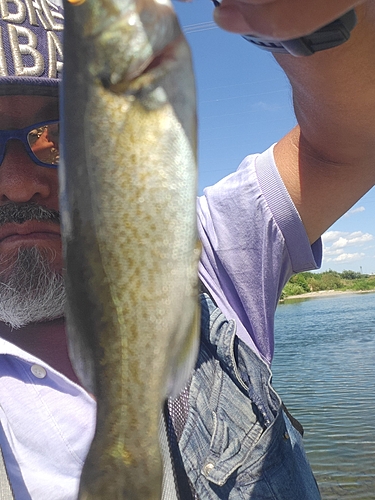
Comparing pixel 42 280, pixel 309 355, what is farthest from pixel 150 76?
pixel 309 355

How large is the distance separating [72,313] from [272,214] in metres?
1.33

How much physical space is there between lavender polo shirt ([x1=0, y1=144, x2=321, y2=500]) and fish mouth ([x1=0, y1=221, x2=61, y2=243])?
1.50ft

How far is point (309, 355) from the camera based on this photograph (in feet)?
55.0

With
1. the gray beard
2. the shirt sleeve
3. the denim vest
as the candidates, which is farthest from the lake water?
the gray beard

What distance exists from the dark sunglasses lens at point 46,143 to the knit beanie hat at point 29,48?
160 mm

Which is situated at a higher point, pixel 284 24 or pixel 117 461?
pixel 284 24

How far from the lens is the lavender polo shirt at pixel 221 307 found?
193cm

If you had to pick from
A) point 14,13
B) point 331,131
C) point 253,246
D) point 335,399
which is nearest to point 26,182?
point 14,13

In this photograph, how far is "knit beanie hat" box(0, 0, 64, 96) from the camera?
2098 millimetres

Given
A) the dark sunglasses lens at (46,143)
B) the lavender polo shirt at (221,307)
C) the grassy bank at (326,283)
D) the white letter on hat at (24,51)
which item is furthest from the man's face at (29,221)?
the grassy bank at (326,283)

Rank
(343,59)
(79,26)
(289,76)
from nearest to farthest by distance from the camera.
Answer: (79,26) → (343,59) → (289,76)

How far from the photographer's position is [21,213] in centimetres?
212

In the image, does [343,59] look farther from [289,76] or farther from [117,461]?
[117,461]

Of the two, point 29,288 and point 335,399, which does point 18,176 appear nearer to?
point 29,288
